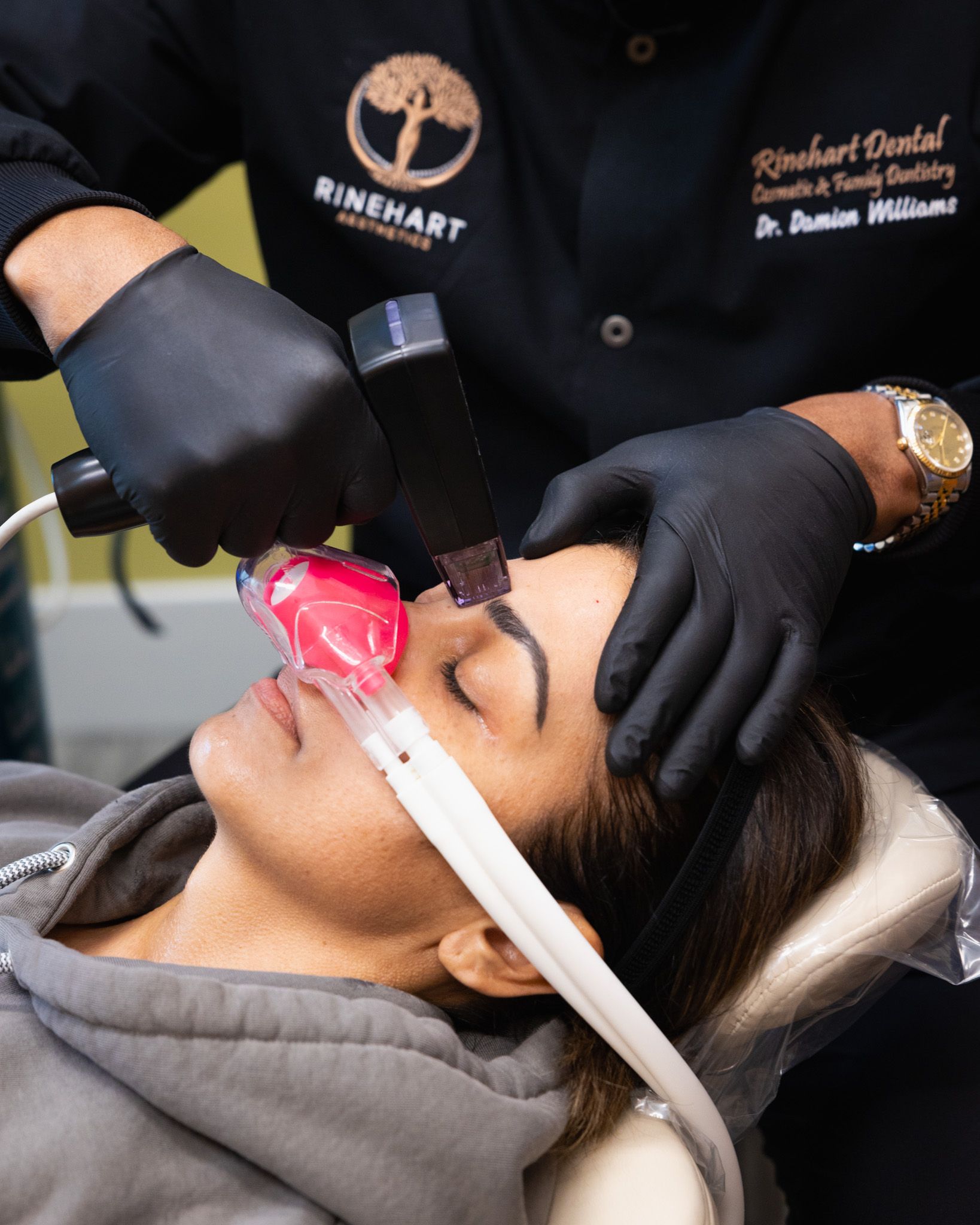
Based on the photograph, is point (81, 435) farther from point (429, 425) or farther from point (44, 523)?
point (429, 425)

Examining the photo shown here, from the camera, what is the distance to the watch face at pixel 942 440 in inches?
47.7

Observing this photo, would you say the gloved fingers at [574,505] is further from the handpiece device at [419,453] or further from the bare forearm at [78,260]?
the bare forearm at [78,260]

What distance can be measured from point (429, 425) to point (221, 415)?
176 mm

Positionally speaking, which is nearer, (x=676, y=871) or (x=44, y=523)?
(x=676, y=871)

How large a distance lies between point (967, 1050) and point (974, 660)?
21.2 inches

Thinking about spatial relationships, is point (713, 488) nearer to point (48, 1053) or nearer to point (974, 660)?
point (974, 660)

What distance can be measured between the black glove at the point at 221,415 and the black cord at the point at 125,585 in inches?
60.3

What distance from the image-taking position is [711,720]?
0.97 metres

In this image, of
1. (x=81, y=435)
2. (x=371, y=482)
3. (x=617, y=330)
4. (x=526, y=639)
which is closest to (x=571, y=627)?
(x=526, y=639)

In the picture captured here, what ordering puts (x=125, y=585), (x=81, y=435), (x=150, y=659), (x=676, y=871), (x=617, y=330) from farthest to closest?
(x=150, y=659), (x=81, y=435), (x=125, y=585), (x=617, y=330), (x=676, y=871)

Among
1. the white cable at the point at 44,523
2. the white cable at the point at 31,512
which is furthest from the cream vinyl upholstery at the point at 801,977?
the white cable at the point at 44,523

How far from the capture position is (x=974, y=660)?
1442 millimetres

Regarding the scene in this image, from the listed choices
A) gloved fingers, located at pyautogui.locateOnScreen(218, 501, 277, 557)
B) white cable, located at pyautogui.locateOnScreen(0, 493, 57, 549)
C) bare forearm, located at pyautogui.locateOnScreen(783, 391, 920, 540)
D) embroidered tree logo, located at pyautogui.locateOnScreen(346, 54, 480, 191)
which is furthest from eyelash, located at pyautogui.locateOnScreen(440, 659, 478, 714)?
embroidered tree logo, located at pyautogui.locateOnScreen(346, 54, 480, 191)

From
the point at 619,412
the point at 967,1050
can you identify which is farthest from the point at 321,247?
the point at 967,1050
